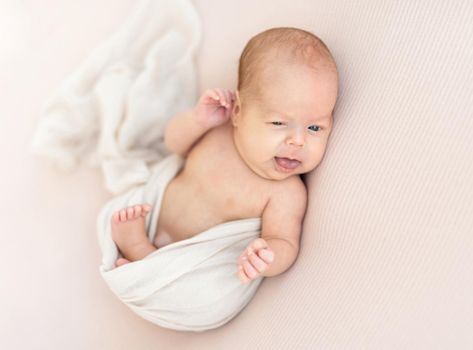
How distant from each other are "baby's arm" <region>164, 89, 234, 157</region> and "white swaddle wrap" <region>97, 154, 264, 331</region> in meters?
0.22

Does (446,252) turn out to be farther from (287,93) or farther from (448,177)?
(287,93)

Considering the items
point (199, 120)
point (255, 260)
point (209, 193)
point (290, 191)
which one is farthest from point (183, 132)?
point (255, 260)

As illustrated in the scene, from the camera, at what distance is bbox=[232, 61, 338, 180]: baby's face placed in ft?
3.47

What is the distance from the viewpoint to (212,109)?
1.27 m

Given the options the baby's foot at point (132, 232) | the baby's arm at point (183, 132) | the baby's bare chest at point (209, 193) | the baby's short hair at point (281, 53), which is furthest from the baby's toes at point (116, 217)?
the baby's short hair at point (281, 53)

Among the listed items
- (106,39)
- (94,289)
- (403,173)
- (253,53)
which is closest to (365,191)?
(403,173)

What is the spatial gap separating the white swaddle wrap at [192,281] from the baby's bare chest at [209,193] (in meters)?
0.04

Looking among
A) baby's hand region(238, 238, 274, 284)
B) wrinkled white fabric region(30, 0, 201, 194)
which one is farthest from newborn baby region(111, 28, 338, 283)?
wrinkled white fabric region(30, 0, 201, 194)

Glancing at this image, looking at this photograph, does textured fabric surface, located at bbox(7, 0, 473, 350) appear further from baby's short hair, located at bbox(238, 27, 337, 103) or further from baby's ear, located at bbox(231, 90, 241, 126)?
baby's ear, located at bbox(231, 90, 241, 126)

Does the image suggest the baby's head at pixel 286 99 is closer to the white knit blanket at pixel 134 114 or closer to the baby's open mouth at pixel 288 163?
the baby's open mouth at pixel 288 163

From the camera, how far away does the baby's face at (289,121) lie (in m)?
1.06

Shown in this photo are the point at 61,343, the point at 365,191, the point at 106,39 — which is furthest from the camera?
the point at 106,39

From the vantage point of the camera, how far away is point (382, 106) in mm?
1053

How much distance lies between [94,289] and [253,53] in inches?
24.3
